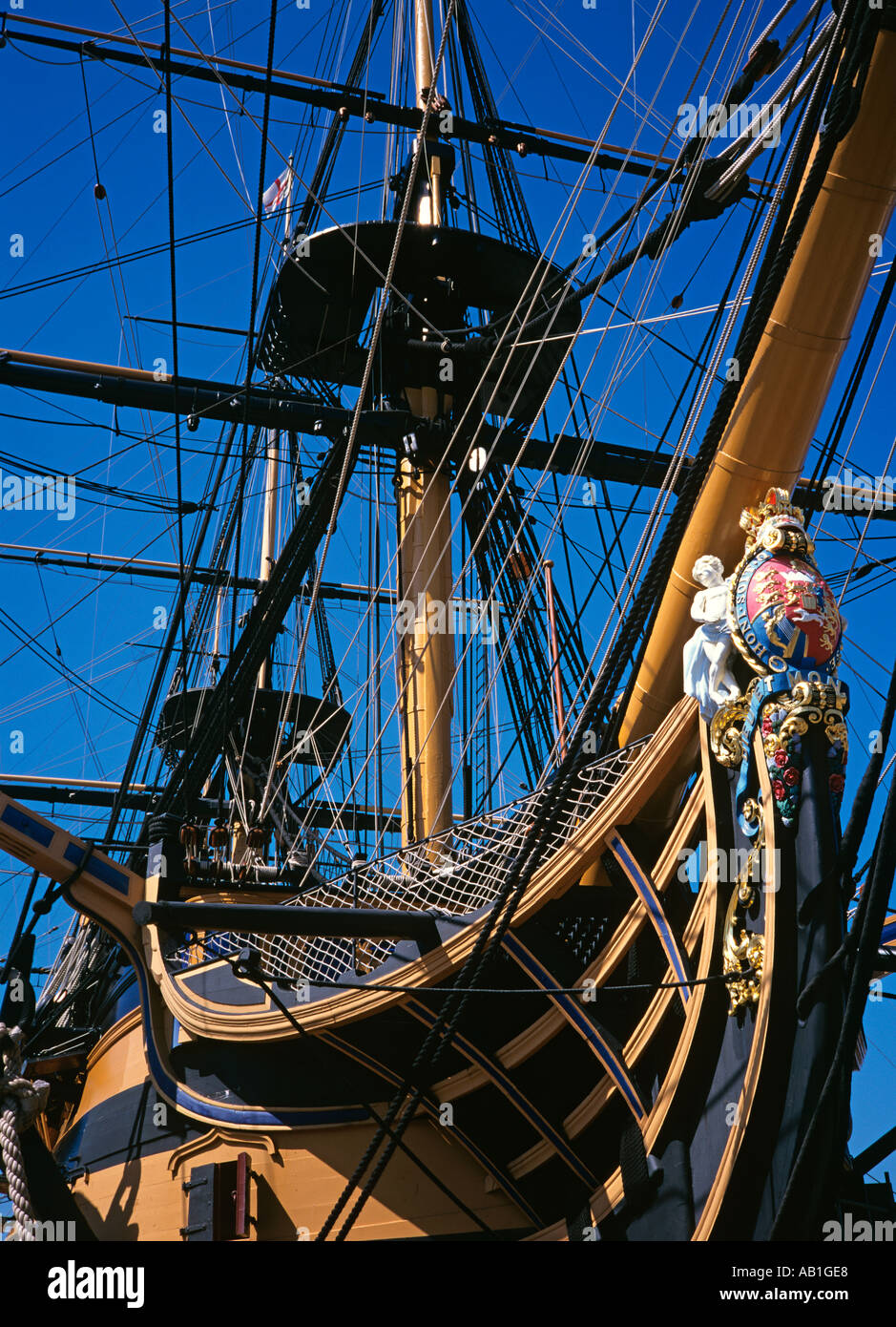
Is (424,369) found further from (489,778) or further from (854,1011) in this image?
(854,1011)

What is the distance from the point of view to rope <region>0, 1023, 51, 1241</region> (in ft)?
22.7

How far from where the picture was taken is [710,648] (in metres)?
5.66

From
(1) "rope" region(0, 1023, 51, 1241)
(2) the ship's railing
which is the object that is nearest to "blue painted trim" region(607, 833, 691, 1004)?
(2) the ship's railing

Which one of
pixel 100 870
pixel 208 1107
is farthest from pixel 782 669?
pixel 100 870

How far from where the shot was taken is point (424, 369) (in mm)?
13000

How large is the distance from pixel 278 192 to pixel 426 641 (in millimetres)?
8264

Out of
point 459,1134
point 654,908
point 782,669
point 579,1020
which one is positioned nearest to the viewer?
point 782,669

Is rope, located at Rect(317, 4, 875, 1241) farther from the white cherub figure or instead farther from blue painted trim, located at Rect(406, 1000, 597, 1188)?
blue painted trim, located at Rect(406, 1000, 597, 1188)

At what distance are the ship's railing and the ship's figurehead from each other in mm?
878

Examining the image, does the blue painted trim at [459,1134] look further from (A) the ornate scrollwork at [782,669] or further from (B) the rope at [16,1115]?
(A) the ornate scrollwork at [782,669]

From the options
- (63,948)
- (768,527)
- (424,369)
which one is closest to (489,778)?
(424,369)

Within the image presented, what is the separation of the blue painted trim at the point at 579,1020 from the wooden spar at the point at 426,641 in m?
3.21

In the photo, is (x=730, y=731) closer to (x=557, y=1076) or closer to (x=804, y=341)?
(x=804, y=341)

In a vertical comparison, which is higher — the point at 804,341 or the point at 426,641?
the point at 426,641
